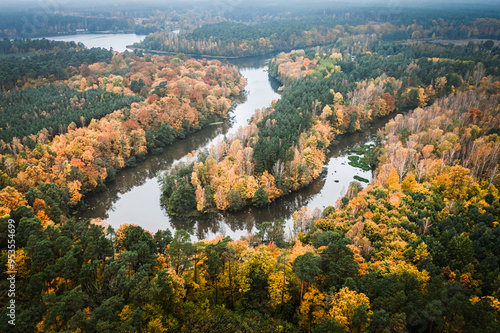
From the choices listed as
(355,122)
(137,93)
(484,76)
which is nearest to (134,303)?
(355,122)

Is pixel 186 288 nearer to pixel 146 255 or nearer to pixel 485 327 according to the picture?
pixel 146 255

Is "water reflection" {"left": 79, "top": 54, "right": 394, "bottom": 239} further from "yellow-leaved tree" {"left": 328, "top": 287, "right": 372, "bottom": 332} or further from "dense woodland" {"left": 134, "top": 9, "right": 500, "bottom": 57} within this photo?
"dense woodland" {"left": 134, "top": 9, "right": 500, "bottom": 57}

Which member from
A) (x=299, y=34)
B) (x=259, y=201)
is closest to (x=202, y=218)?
(x=259, y=201)

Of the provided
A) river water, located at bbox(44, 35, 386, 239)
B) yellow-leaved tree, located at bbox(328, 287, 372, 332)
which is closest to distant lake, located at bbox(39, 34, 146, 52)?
river water, located at bbox(44, 35, 386, 239)

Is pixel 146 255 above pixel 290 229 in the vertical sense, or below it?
above

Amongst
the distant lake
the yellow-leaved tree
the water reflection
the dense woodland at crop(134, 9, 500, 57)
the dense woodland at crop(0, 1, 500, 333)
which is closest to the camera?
the yellow-leaved tree

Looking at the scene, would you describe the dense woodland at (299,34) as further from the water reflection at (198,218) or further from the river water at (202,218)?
the water reflection at (198,218)

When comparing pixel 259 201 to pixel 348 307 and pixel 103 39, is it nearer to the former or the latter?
pixel 348 307
